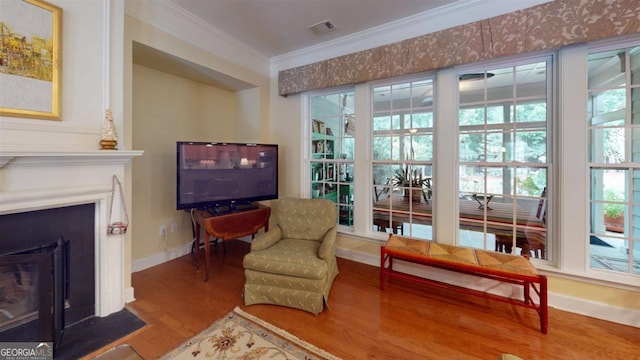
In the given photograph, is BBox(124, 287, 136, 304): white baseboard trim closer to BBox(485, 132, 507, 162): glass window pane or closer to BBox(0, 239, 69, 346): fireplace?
BBox(0, 239, 69, 346): fireplace

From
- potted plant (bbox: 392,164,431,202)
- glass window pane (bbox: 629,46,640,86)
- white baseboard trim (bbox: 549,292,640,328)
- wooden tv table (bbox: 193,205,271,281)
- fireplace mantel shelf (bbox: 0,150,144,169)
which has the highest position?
glass window pane (bbox: 629,46,640,86)

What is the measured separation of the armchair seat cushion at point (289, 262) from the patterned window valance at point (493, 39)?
195 centimetres

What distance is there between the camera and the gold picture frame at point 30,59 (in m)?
1.48

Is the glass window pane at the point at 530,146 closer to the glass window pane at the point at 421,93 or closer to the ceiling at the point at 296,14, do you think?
the glass window pane at the point at 421,93

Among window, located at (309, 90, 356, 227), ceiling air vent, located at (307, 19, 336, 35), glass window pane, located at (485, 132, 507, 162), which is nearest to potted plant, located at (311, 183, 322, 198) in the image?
window, located at (309, 90, 356, 227)

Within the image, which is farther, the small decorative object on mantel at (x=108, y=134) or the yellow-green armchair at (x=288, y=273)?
the yellow-green armchair at (x=288, y=273)

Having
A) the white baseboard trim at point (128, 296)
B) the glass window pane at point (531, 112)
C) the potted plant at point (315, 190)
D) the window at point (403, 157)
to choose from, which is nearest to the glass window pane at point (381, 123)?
the window at point (403, 157)

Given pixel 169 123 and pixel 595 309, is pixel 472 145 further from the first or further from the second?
pixel 169 123

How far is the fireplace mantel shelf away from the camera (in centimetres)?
143

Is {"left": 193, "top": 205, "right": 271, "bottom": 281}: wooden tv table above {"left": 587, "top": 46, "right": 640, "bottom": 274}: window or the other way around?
the other way around

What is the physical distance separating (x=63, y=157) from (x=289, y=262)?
1.72m

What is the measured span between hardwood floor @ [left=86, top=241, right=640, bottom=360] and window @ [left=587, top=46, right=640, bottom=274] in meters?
0.57

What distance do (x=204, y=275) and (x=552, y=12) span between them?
3.88 meters

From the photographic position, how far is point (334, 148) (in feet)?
10.5
